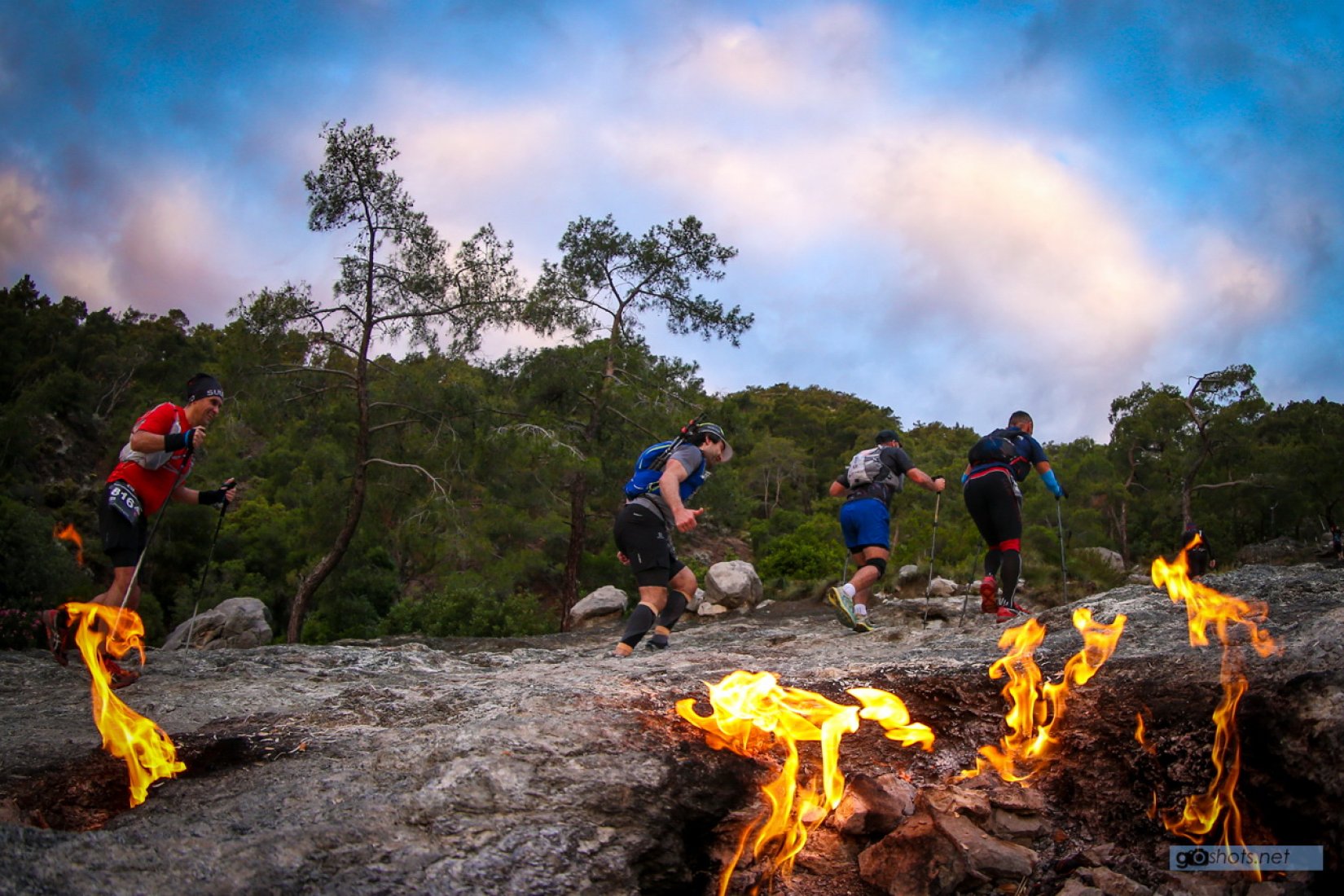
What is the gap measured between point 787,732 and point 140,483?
4.26m

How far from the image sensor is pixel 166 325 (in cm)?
4659

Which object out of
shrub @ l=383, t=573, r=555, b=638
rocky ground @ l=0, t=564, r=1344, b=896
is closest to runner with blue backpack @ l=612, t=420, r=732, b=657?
rocky ground @ l=0, t=564, r=1344, b=896

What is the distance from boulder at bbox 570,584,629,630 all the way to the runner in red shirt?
34.3 ft

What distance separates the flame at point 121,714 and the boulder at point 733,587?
10.3 meters

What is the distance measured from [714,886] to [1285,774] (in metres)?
2.08

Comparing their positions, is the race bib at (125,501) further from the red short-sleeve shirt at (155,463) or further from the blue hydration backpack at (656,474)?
the blue hydration backpack at (656,474)

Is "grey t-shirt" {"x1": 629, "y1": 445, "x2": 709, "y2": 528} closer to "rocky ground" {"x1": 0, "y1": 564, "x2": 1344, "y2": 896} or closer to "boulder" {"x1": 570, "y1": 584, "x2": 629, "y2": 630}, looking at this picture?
"rocky ground" {"x1": 0, "y1": 564, "x2": 1344, "y2": 896}

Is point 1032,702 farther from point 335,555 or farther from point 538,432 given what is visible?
point 335,555

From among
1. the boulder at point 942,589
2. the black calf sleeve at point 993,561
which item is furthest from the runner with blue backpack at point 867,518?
the boulder at point 942,589

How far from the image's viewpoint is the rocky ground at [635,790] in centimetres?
239

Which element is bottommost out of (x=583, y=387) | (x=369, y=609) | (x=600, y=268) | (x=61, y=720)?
(x=369, y=609)

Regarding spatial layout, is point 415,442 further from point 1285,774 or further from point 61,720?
point 1285,774

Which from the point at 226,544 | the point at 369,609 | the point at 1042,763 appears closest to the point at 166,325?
the point at 226,544

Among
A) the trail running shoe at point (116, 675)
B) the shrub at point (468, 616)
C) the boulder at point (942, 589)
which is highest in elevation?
the boulder at point (942, 589)
